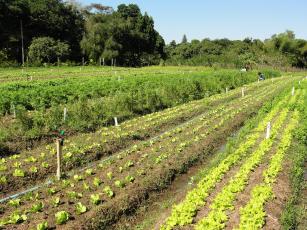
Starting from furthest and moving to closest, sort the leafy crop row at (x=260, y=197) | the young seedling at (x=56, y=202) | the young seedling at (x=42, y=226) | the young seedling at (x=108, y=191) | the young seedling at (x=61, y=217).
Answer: the young seedling at (x=108, y=191) → the young seedling at (x=56, y=202) → the young seedling at (x=61, y=217) → the leafy crop row at (x=260, y=197) → the young seedling at (x=42, y=226)

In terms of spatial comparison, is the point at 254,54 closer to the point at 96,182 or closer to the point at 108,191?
the point at 96,182

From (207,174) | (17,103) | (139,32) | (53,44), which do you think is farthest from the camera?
(139,32)

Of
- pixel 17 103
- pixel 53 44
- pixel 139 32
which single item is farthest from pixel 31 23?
pixel 17 103

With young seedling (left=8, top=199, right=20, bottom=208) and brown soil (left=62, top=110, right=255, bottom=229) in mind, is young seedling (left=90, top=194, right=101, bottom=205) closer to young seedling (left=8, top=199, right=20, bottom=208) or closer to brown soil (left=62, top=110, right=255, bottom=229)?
brown soil (left=62, top=110, right=255, bottom=229)

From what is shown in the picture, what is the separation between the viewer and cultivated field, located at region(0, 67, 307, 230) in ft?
25.3

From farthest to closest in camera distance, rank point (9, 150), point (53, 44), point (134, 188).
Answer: point (53, 44), point (9, 150), point (134, 188)

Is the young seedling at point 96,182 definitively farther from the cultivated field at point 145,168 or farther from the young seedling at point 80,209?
the young seedling at point 80,209

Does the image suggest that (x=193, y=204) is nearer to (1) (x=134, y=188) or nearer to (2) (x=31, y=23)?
(1) (x=134, y=188)

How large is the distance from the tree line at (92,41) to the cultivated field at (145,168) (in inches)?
1394

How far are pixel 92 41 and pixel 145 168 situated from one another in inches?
2101

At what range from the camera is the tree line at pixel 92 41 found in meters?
54.6

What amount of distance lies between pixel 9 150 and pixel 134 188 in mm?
5412

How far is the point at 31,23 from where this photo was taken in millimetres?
58875

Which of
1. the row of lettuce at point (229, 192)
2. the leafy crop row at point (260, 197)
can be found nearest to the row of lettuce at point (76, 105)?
the row of lettuce at point (229, 192)
